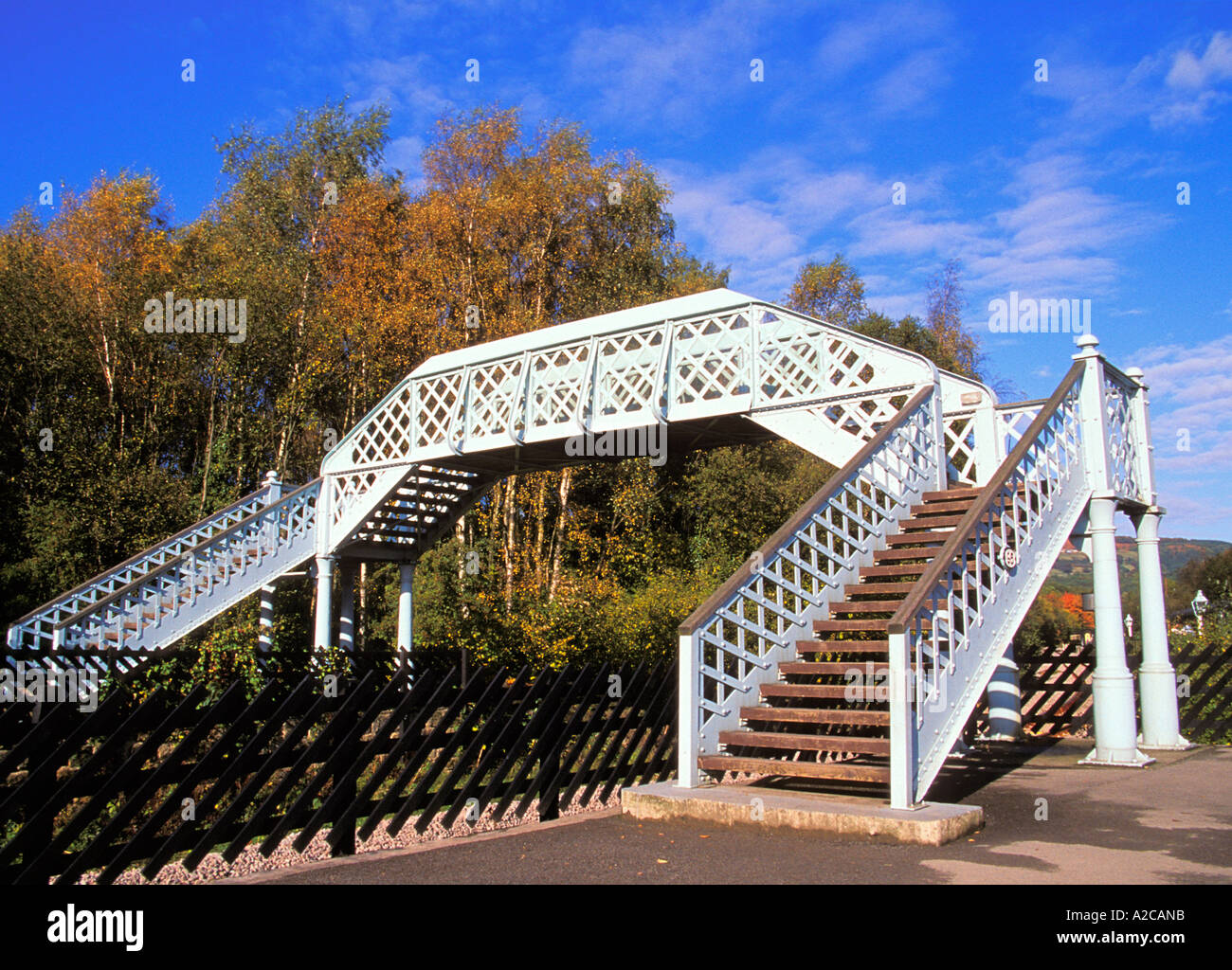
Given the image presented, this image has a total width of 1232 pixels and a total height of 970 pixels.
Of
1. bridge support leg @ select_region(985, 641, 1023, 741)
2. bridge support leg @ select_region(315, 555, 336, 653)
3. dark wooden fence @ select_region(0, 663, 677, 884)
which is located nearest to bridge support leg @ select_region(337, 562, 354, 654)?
bridge support leg @ select_region(315, 555, 336, 653)

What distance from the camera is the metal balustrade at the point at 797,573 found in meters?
7.35

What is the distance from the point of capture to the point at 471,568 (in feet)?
69.0

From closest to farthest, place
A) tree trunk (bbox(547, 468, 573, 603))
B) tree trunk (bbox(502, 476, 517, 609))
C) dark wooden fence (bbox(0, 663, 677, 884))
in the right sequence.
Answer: dark wooden fence (bbox(0, 663, 677, 884))
tree trunk (bbox(502, 476, 517, 609))
tree trunk (bbox(547, 468, 573, 603))

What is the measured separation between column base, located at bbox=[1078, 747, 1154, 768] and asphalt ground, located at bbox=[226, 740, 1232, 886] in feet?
4.99

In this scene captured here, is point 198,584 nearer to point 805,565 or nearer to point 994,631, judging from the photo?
point 805,565

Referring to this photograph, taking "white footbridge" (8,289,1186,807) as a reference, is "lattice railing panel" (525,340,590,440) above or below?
above

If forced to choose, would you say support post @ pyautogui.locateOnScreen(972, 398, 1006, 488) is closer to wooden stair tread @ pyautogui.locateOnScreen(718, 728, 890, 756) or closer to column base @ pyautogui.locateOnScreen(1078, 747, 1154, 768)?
column base @ pyautogui.locateOnScreen(1078, 747, 1154, 768)

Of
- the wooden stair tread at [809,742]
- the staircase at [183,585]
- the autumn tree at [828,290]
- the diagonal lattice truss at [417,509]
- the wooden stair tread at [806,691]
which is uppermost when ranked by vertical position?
the autumn tree at [828,290]

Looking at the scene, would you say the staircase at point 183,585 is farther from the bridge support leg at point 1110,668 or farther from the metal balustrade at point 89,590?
the bridge support leg at point 1110,668

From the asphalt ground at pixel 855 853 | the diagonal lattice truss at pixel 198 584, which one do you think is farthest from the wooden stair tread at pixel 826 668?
the diagonal lattice truss at pixel 198 584

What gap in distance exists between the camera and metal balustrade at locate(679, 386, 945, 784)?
735 centimetres
